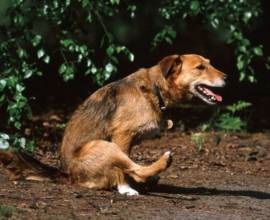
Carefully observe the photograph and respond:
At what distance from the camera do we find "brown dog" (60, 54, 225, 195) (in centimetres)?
852

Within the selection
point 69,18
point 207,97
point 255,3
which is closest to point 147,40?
point 255,3

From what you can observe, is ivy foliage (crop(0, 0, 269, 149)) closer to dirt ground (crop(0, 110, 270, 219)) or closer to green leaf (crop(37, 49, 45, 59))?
green leaf (crop(37, 49, 45, 59))

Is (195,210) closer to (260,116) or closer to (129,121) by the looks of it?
(129,121)

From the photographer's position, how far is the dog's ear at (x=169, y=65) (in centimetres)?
922

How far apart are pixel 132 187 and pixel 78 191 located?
0.60 m

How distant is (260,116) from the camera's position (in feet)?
49.7

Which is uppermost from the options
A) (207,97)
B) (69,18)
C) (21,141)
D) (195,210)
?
(69,18)

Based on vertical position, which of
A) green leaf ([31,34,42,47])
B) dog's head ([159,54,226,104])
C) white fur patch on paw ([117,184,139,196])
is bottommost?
white fur patch on paw ([117,184,139,196])

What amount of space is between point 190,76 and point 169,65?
0.34m

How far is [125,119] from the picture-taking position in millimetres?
8844

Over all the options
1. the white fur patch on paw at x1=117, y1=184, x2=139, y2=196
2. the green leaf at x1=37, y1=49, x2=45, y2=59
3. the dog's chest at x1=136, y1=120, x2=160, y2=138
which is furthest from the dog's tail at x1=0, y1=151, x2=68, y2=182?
the green leaf at x1=37, y1=49, x2=45, y2=59

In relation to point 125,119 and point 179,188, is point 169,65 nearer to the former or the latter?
point 125,119

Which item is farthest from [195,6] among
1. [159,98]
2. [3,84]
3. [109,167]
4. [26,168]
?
[26,168]

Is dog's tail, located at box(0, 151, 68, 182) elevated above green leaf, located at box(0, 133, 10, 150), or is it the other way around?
green leaf, located at box(0, 133, 10, 150)
